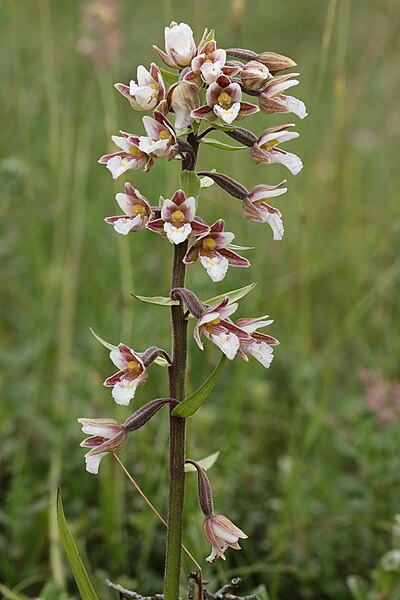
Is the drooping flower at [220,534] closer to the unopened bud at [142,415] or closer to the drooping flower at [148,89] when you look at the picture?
the unopened bud at [142,415]

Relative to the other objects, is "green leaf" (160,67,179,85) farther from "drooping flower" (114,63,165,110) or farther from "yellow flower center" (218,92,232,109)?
"yellow flower center" (218,92,232,109)

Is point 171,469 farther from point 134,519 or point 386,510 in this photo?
point 386,510

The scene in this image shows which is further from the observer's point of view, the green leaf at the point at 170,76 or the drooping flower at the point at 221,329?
the green leaf at the point at 170,76

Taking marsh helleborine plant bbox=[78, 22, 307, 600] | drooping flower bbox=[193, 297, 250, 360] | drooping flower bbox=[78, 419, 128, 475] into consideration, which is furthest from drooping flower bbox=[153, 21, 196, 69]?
drooping flower bbox=[78, 419, 128, 475]

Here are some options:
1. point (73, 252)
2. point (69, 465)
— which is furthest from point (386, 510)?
point (73, 252)

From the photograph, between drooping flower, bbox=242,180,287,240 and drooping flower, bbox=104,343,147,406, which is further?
drooping flower, bbox=242,180,287,240

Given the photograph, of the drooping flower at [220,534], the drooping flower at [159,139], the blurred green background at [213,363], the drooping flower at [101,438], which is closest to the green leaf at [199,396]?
the drooping flower at [101,438]
